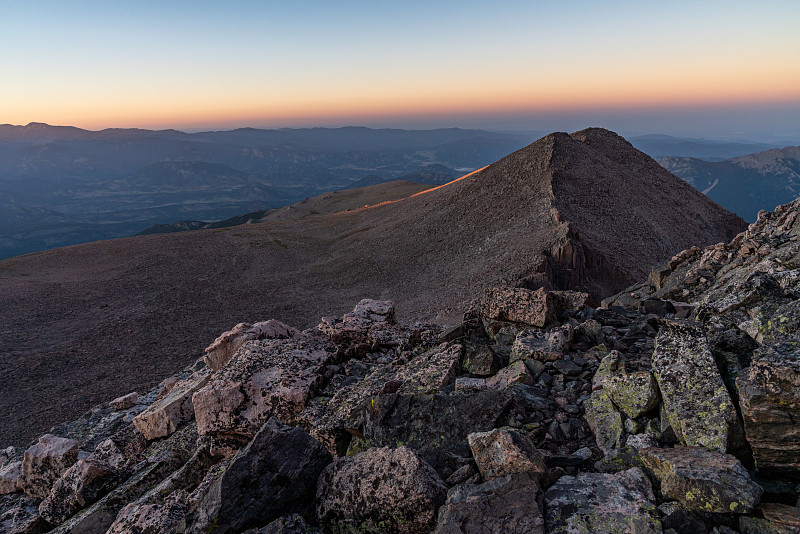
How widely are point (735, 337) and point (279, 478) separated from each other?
281 inches

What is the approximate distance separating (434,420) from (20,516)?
10612mm

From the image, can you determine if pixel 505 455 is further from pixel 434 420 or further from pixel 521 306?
pixel 521 306

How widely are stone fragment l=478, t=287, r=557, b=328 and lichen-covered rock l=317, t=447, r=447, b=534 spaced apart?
5085 mm

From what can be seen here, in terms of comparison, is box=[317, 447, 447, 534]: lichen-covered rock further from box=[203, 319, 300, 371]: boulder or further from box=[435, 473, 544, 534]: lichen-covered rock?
box=[203, 319, 300, 371]: boulder

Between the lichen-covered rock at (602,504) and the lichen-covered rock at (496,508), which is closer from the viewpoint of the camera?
the lichen-covered rock at (602,504)

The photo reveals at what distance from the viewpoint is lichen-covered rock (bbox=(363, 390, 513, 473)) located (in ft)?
21.9

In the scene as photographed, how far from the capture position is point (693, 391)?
566 cm

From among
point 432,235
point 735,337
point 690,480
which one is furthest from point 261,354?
point 432,235

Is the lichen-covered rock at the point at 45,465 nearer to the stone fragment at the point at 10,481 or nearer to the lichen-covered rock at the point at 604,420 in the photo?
the stone fragment at the point at 10,481

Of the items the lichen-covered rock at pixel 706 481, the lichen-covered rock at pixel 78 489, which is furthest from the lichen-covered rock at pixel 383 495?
the lichen-covered rock at pixel 78 489

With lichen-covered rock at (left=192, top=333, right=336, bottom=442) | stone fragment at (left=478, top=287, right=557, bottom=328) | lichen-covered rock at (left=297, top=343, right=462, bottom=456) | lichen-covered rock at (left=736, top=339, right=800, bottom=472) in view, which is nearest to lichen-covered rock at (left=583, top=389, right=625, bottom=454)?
lichen-covered rock at (left=736, top=339, right=800, bottom=472)

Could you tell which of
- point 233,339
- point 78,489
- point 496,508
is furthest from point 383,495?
point 233,339

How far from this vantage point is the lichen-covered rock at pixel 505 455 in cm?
537

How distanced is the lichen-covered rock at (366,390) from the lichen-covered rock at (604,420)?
104 inches
